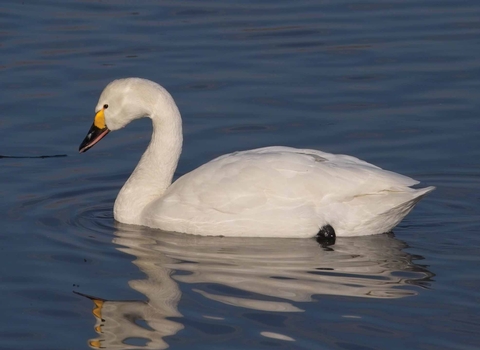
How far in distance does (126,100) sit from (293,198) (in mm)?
1759

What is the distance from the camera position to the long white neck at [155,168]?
10.0 metres

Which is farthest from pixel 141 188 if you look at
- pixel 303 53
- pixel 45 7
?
pixel 45 7

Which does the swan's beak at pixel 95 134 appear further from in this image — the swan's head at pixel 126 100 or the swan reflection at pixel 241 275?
the swan reflection at pixel 241 275

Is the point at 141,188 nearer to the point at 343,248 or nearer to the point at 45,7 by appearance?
the point at 343,248

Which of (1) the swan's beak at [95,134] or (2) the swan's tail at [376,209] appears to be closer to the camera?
(2) the swan's tail at [376,209]

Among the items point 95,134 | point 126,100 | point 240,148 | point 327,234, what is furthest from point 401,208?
point 95,134

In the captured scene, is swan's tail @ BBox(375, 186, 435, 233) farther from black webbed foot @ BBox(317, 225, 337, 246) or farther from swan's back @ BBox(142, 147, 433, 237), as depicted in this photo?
black webbed foot @ BBox(317, 225, 337, 246)

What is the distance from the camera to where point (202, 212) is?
952cm

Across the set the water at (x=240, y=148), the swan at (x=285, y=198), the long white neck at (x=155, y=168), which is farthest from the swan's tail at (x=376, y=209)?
the long white neck at (x=155, y=168)

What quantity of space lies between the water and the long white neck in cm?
21

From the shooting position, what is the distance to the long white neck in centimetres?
1002

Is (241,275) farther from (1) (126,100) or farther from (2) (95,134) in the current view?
(2) (95,134)

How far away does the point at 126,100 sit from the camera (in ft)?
33.0

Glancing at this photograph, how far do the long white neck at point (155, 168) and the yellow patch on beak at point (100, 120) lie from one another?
1.35 feet
